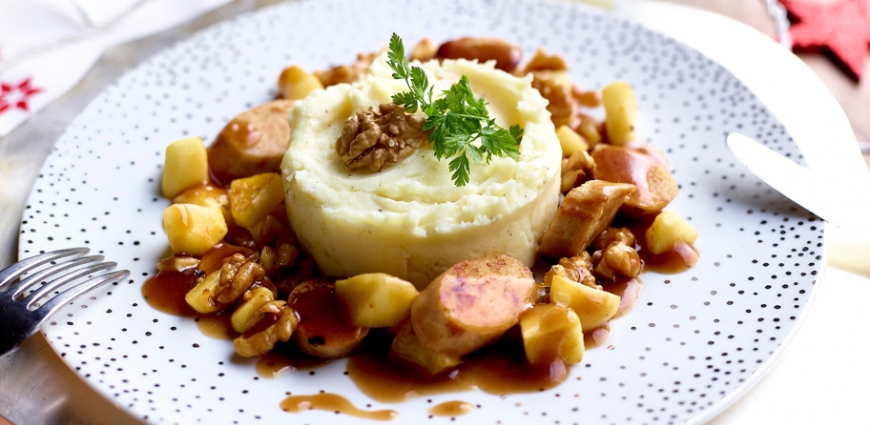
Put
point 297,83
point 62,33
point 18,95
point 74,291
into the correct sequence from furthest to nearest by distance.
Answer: point 62,33, point 18,95, point 297,83, point 74,291

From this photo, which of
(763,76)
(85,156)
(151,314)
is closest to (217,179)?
(85,156)

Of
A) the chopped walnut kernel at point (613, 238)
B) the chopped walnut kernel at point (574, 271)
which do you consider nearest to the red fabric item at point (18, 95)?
the chopped walnut kernel at point (574, 271)

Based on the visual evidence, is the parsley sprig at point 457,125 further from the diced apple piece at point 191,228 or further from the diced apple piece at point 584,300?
the diced apple piece at point 191,228

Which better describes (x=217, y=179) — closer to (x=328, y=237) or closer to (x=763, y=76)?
(x=328, y=237)

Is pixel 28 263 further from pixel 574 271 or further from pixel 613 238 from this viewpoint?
pixel 613 238

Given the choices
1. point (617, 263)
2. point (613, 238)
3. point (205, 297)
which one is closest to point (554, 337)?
point (617, 263)

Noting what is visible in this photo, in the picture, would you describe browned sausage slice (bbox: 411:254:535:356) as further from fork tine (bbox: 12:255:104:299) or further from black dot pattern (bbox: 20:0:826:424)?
fork tine (bbox: 12:255:104:299)

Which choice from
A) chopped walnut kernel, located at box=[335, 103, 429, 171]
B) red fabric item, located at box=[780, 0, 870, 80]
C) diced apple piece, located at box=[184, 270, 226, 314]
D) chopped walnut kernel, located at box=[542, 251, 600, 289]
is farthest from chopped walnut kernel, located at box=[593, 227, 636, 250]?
red fabric item, located at box=[780, 0, 870, 80]

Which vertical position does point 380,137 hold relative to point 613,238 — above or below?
above
